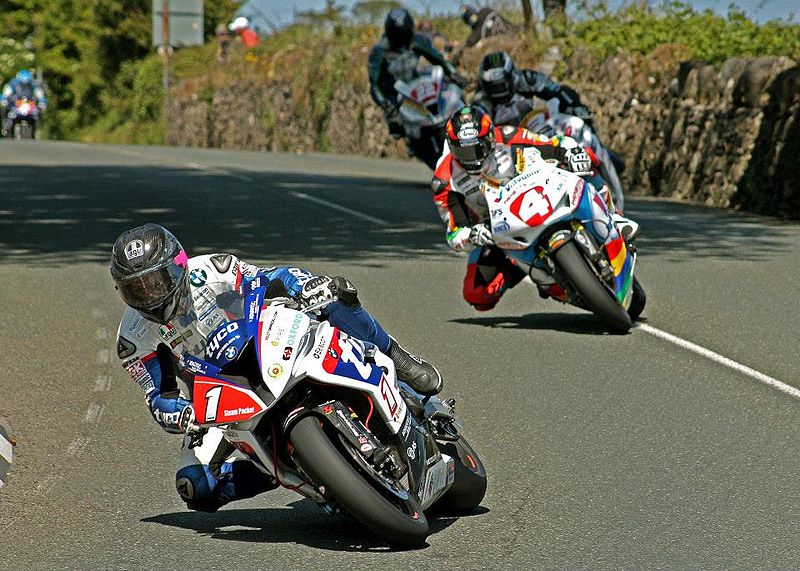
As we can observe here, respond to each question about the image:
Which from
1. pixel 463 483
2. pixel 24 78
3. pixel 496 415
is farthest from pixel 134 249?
pixel 24 78

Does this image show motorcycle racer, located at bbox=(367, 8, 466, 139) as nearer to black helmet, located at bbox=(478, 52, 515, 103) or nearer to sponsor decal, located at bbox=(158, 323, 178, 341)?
black helmet, located at bbox=(478, 52, 515, 103)

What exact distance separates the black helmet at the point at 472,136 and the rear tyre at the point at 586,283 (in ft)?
2.72

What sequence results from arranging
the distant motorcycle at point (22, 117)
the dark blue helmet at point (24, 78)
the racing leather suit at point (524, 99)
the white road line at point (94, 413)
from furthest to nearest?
1. the dark blue helmet at point (24, 78)
2. the distant motorcycle at point (22, 117)
3. the racing leather suit at point (524, 99)
4. the white road line at point (94, 413)

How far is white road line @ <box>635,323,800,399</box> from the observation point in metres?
9.26

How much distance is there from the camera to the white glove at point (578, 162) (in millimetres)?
11438

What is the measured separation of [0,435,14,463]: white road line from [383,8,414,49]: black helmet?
14.1 metres

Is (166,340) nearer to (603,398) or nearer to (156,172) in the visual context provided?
(603,398)

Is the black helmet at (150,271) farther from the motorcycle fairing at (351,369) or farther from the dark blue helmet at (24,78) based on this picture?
the dark blue helmet at (24,78)

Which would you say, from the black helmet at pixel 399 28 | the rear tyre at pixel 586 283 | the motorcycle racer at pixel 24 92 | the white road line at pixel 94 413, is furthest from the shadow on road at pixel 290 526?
the motorcycle racer at pixel 24 92

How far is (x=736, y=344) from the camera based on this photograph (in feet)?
35.4

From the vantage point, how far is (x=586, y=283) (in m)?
10.9

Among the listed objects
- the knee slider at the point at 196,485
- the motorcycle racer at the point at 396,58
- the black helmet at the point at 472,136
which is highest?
the black helmet at the point at 472,136

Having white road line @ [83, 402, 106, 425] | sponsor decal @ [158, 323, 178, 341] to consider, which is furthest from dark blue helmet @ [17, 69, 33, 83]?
sponsor decal @ [158, 323, 178, 341]

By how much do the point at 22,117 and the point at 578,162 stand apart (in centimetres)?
3827
